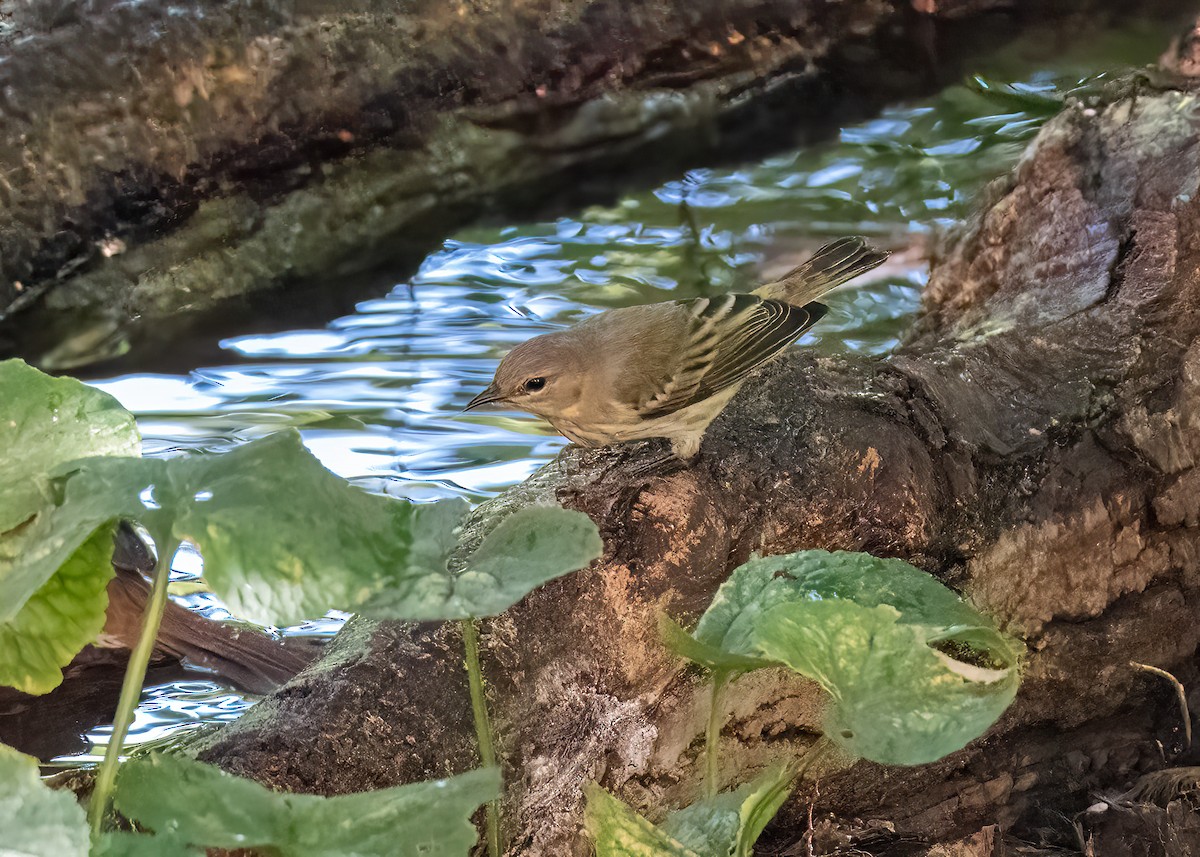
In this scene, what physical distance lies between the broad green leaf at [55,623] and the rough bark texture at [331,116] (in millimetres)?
2858

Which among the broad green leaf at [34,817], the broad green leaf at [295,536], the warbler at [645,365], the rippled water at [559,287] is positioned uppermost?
the broad green leaf at [295,536]

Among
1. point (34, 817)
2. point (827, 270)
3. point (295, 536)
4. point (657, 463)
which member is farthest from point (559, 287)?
point (34, 817)

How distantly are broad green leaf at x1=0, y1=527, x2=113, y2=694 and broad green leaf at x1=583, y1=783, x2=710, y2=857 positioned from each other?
1.88ft

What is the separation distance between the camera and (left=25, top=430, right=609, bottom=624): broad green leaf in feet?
3.27

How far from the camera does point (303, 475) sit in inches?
41.9

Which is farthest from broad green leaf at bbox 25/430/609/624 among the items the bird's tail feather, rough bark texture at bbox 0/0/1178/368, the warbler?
rough bark texture at bbox 0/0/1178/368

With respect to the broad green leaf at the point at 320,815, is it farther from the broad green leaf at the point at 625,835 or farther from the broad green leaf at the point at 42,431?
the broad green leaf at the point at 42,431

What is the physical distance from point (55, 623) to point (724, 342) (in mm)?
1884

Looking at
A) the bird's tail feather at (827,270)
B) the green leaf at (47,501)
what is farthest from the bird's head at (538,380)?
the green leaf at (47,501)

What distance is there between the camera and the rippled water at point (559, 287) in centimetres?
309

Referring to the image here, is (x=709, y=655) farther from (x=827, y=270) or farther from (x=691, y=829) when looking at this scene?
(x=827, y=270)

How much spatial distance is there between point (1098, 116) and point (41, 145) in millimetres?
3260

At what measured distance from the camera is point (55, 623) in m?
1.20

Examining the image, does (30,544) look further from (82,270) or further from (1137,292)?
(82,270)
